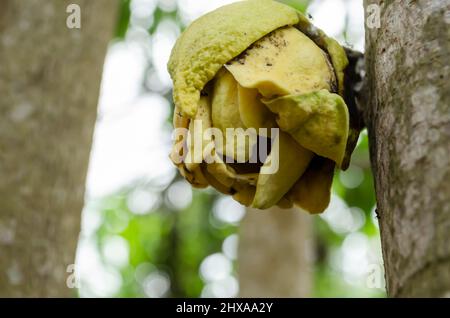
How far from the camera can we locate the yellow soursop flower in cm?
103

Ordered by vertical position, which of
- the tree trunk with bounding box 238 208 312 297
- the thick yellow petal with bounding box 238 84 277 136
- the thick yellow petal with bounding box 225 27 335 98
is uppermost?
the thick yellow petal with bounding box 225 27 335 98

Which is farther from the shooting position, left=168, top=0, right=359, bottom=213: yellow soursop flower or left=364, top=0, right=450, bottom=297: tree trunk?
left=168, top=0, right=359, bottom=213: yellow soursop flower

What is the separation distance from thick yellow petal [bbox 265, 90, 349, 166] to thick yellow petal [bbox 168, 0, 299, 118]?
0.11m

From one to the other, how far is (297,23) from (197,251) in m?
4.61

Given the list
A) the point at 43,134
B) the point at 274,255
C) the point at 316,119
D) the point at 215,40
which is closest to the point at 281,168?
the point at 316,119

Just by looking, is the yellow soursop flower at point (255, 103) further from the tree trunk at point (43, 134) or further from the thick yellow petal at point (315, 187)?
the tree trunk at point (43, 134)

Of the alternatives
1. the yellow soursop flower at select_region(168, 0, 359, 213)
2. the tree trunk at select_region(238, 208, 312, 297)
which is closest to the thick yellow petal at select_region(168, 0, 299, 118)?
the yellow soursop flower at select_region(168, 0, 359, 213)

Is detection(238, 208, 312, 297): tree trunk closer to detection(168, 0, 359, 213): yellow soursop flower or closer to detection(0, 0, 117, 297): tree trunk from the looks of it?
detection(0, 0, 117, 297): tree trunk

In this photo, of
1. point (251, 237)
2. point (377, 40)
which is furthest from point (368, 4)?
point (251, 237)

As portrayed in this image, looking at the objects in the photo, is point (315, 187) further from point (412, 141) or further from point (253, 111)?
point (412, 141)

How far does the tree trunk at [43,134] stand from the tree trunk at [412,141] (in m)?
1.18

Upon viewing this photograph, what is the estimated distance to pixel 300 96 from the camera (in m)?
1.01

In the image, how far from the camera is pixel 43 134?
2.04 m

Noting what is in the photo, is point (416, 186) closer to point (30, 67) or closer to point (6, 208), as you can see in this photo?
point (6, 208)
